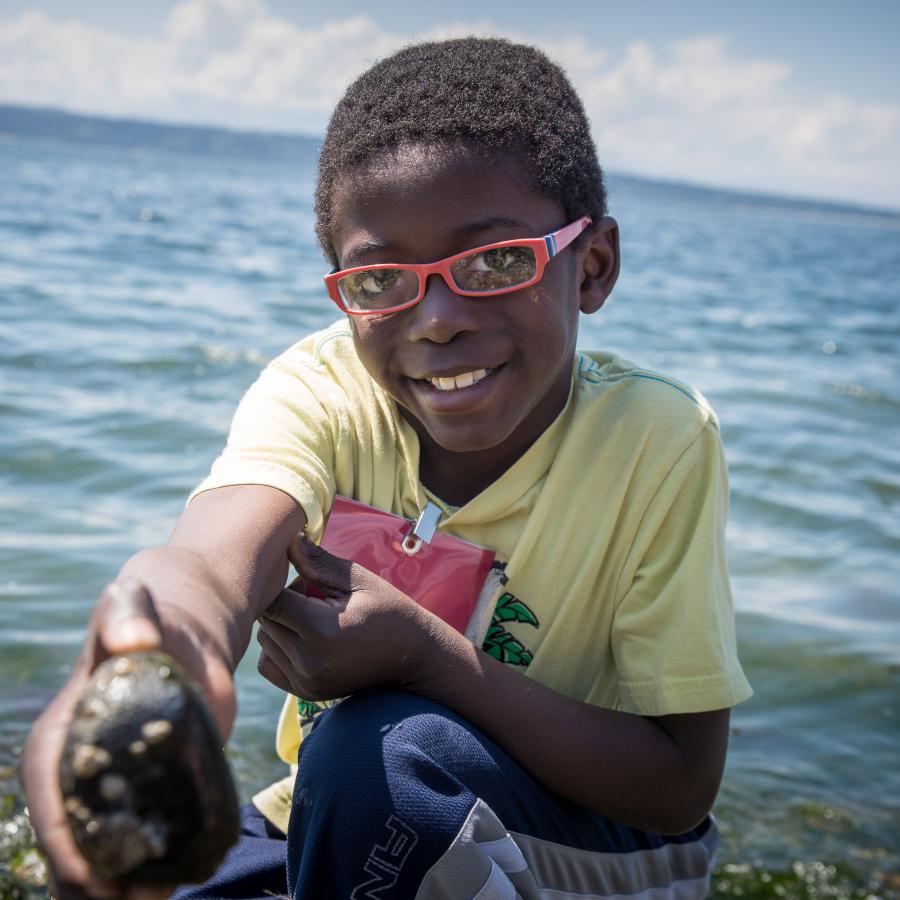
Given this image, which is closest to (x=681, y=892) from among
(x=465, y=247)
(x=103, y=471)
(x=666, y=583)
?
(x=666, y=583)

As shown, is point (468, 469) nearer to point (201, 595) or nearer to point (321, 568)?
point (321, 568)

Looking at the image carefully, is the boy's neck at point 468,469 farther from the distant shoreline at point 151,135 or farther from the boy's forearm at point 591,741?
the distant shoreline at point 151,135

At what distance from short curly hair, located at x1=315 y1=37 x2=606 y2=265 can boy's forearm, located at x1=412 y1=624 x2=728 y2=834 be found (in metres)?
0.94

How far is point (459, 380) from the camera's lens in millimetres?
2145

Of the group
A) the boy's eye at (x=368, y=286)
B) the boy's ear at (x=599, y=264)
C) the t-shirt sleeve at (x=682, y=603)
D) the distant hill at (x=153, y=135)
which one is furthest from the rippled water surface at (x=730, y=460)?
the distant hill at (x=153, y=135)

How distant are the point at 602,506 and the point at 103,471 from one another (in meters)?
4.73

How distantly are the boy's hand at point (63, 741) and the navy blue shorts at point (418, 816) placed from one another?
532 mm

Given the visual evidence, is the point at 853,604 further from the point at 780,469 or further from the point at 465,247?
the point at 465,247

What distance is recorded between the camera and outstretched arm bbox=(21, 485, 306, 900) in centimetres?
116

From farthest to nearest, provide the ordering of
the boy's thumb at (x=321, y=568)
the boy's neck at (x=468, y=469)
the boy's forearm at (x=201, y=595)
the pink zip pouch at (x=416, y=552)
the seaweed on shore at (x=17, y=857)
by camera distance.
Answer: the seaweed on shore at (x=17, y=857), the boy's neck at (x=468, y=469), the pink zip pouch at (x=416, y=552), the boy's thumb at (x=321, y=568), the boy's forearm at (x=201, y=595)

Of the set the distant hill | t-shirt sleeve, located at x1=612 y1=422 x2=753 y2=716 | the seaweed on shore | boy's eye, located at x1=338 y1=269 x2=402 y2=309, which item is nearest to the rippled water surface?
the seaweed on shore

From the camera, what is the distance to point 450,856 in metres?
1.77

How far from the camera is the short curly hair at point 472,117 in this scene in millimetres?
2088

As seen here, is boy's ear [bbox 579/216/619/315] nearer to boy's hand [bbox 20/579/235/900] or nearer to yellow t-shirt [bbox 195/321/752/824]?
yellow t-shirt [bbox 195/321/752/824]
